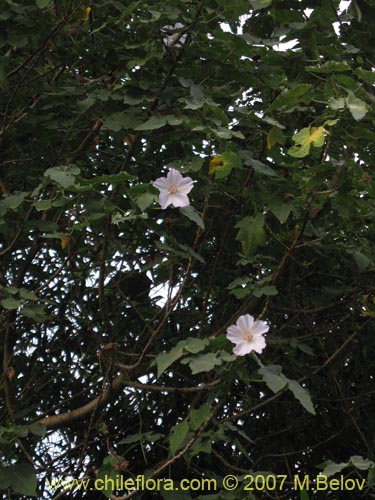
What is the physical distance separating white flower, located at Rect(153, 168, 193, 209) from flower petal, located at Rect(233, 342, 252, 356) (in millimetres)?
289

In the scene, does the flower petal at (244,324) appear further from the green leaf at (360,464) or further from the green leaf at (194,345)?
the green leaf at (360,464)

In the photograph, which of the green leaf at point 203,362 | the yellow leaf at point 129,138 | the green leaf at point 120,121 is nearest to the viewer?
the green leaf at point 203,362

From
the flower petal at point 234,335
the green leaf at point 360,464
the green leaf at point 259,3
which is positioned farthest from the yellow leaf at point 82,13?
the green leaf at point 360,464

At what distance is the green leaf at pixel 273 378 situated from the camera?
161 centimetres

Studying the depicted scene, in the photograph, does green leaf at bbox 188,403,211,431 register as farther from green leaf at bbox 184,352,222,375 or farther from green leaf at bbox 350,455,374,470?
green leaf at bbox 350,455,374,470

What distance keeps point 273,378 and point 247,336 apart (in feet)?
0.30

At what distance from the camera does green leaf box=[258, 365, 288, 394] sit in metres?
1.61

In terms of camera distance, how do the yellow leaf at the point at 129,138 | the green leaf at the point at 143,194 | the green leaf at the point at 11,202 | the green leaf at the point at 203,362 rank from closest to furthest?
the green leaf at the point at 203,362, the green leaf at the point at 143,194, the green leaf at the point at 11,202, the yellow leaf at the point at 129,138

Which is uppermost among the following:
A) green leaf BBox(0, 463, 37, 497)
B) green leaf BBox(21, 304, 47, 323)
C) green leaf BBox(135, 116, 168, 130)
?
green leaf BBox(135, 116, 168, 130)

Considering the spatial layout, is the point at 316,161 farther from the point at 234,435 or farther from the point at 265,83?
the point at 234,435

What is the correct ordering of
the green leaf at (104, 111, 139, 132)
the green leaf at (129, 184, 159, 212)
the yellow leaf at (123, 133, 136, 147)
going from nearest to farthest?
the green leaf at (129, 184, 159, 212) → the green leaf at (104, 111, 139, 132) → the yellow leaf at (123, 133, 136, 147)

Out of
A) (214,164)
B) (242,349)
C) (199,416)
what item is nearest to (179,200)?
(214,164)

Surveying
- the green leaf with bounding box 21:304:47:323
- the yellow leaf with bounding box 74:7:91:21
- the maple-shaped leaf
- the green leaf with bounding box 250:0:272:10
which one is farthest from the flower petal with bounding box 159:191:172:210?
the yellow leaf with bounding box 74:7:91:21

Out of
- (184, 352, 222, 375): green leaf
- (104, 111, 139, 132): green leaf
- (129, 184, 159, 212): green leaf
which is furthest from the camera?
(104, 111, 139, 132): green leaf
